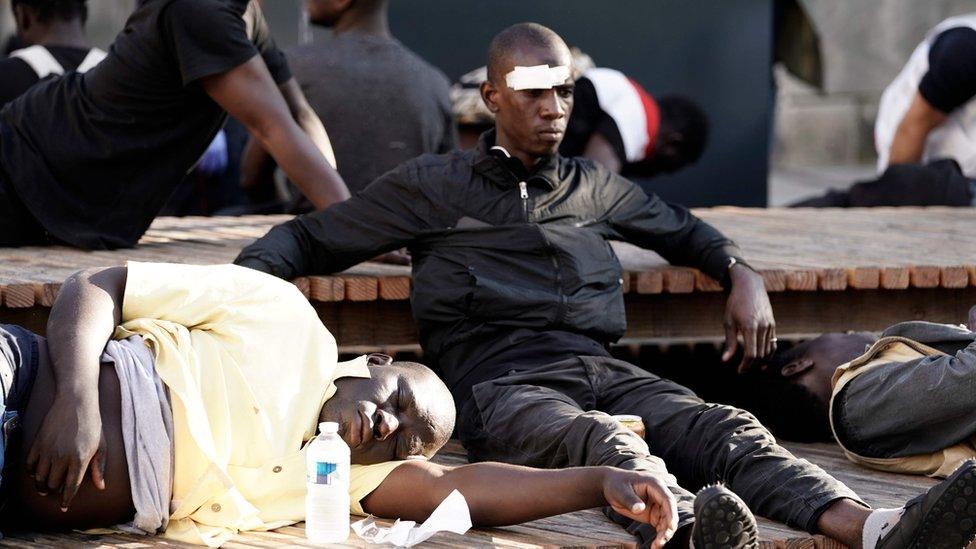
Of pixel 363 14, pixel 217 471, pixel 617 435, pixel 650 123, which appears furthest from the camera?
pixel 650 123

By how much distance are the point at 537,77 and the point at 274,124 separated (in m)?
1.00

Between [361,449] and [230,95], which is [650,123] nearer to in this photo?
[230,95]

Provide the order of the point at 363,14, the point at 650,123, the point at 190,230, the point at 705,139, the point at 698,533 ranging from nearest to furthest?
the point at 698,533 < the point at 190,230 < the point at 363,14 < the point at 650,123 < the point at 705,139

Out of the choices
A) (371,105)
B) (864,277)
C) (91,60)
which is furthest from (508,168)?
(91,60)

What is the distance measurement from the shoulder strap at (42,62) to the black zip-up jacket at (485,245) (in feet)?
6.84

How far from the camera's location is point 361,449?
3.87 metres

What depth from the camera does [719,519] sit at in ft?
11.2

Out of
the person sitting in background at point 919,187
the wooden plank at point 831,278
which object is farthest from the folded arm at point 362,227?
the person sitting in background at point 919,187

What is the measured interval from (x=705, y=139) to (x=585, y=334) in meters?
4.19

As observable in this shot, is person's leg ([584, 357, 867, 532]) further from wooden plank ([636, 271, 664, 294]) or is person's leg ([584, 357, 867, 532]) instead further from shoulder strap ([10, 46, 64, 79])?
shoulder strap ([10, 46, 64, 79])

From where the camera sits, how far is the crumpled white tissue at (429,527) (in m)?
3.67

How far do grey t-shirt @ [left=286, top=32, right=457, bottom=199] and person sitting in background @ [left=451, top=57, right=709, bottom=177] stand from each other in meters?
0.67

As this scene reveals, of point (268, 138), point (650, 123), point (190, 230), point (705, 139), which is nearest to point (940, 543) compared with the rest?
point (268, 138)

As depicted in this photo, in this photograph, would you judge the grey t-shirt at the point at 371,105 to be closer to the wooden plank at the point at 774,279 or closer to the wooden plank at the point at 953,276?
the wooden plank at the point at 774,279
